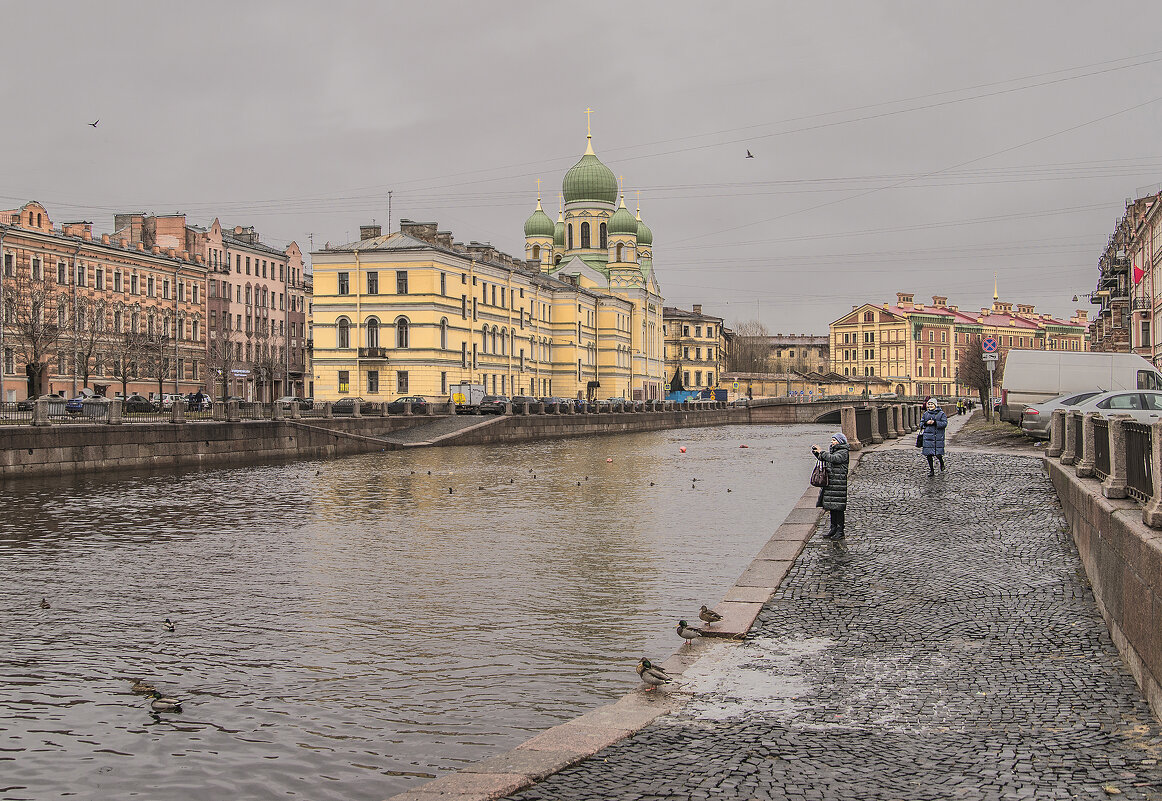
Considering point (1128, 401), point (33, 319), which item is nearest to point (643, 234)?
point (33, 319)

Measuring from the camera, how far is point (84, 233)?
2746 inches

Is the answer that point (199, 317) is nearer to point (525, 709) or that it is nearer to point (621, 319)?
point (621, 319)

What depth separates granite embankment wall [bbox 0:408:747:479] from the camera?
32.6 metres

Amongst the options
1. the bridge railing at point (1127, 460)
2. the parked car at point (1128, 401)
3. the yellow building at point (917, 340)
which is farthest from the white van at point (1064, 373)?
the yellow building at point (917, 340)

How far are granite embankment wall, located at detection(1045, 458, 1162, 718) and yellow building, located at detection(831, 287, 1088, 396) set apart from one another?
148m

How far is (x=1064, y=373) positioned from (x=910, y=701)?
3177 cm

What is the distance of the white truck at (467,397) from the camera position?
65.3m

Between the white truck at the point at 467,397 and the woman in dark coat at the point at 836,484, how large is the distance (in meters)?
49.1

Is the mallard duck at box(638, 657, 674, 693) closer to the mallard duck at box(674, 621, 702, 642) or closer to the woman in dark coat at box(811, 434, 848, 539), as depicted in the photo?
the mallard duck at box(674, 621, 702, 642)

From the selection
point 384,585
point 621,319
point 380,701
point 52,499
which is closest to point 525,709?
point 380,701

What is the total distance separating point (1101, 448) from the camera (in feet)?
46.3

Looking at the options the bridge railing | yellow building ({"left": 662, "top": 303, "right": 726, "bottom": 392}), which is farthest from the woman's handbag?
yellow building ({"left": 662, "top": 303, "right": 726, "bottom": 392})

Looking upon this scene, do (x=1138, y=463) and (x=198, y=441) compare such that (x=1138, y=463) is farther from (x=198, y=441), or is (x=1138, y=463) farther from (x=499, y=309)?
(x=499, y=309)

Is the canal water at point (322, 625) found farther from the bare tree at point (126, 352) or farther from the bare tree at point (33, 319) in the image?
the bare tree at point (126, 352)
